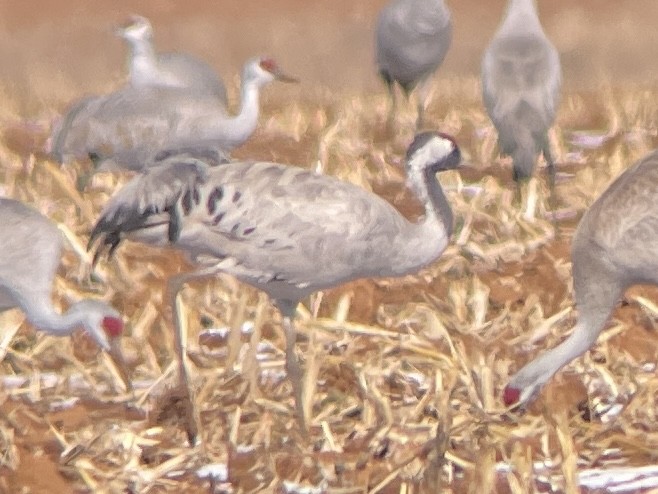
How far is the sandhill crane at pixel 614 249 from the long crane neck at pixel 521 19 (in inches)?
102

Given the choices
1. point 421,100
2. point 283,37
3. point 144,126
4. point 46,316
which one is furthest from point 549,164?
point 283,37

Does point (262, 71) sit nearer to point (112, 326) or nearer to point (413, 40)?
point (413, 40)

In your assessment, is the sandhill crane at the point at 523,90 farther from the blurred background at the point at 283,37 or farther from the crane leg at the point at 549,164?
the blurred background at the point at 283,37

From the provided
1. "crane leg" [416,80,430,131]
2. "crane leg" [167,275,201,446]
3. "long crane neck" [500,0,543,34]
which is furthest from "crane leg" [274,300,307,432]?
"crane leg" [416,80,430,131]

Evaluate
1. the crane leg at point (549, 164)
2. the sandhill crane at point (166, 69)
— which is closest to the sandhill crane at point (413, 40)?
the sandhill crane at point (166, 69)

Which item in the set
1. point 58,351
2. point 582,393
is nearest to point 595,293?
point 582,393

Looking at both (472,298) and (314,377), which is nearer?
(314,377)

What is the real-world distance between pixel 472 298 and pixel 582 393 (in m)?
0.84

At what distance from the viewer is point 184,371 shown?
15.9 feet

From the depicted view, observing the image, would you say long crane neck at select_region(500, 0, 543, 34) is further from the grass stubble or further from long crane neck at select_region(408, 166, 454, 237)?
long crane neck at select_region(408, 166, 454, 237)

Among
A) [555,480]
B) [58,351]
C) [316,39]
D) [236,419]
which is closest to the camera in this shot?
[555,480]

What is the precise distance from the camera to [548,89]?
753 cm

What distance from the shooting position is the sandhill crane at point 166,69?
8180 mm

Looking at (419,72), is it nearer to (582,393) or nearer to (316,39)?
(316,39)
